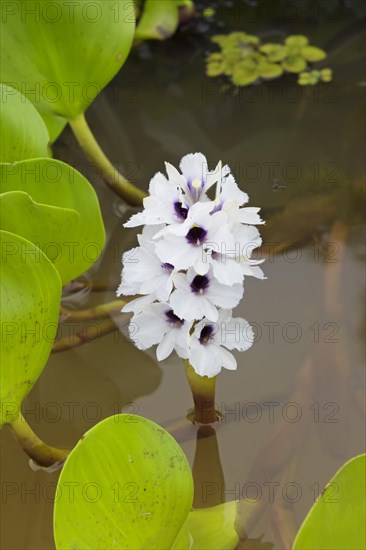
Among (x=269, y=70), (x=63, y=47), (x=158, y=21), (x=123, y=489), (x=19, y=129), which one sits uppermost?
(x=158, y=21)

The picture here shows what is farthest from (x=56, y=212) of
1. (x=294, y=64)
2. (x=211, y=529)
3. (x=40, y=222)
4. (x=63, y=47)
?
(x=294, y=64)

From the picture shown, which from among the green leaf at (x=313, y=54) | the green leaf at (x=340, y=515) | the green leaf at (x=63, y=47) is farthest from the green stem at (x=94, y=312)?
the green leaf at (x=313, y=54)

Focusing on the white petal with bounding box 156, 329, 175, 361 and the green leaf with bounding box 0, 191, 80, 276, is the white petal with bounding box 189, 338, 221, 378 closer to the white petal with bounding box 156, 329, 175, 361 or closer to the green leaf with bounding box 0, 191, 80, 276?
the white petal with bounding box 156, 329, 175, 361

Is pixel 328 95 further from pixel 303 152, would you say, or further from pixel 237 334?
pixel 237 334

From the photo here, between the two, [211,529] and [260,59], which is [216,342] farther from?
[260,59]

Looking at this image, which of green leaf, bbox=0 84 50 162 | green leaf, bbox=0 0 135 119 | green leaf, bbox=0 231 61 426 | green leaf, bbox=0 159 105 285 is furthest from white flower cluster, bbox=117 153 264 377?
green leaf, bbox=0 0 135 119

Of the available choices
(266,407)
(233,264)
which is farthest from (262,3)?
(233,264)
